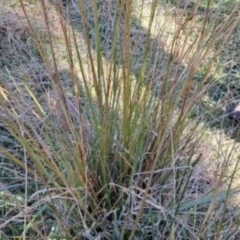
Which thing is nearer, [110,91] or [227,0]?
[110,91]

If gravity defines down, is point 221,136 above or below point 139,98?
below

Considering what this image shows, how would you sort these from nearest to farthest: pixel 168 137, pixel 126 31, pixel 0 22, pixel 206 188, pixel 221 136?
pixel 126 31, pixel 168 137, pixel 206 188, pixel 221 136, pixel 0 22

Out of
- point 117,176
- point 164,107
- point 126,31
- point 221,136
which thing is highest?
point 126,31

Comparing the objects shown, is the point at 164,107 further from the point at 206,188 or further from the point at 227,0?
the point at 227,0

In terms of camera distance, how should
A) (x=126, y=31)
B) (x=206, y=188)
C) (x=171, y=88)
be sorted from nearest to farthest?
(x=126, y=31), (x=171, y=88), (x=206, y=188)

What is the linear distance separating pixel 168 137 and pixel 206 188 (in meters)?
0.27

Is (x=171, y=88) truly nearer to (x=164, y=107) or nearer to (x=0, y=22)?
(x=164, y=107)

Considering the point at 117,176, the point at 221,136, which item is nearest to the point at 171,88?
the point at 117,176

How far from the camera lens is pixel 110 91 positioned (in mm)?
1466

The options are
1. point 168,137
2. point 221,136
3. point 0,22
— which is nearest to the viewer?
point 168,137

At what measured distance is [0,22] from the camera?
2.63 m

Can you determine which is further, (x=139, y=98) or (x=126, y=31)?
(x=139, y=98)

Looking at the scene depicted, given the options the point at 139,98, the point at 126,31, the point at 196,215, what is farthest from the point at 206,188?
the point at 126,31

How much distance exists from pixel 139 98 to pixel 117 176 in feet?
0.78
